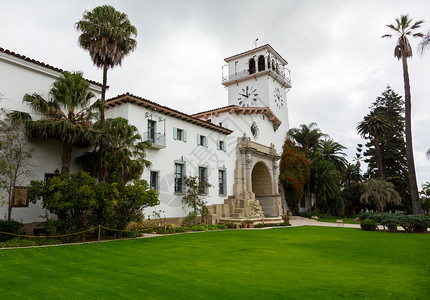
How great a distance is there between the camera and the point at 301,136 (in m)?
44.4

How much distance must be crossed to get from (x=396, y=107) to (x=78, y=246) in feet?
181

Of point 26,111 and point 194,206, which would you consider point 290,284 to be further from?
point 194,206

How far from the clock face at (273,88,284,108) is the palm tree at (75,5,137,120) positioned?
27.3 meters

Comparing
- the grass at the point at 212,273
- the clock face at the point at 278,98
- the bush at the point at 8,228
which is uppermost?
the clock face at the point at 278,98

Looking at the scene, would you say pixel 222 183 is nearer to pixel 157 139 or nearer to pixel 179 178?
pixel 179 178

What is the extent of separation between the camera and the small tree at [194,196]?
2461 cm

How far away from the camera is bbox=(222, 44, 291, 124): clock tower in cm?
4075

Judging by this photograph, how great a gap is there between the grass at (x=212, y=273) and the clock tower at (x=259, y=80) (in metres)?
30.5

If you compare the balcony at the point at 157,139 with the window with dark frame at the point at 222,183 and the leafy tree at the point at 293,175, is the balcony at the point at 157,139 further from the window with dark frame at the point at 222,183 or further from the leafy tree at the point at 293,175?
the leafy tree at the point at 293,175

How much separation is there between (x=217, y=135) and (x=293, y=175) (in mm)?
14035

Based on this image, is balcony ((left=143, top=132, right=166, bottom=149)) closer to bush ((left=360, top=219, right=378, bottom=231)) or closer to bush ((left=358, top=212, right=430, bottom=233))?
bush ((left=360, top=219, right=378, bottom=231))

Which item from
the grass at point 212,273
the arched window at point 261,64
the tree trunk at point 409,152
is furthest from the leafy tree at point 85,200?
the arched window at point 261,64

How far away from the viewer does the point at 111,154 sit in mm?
16891

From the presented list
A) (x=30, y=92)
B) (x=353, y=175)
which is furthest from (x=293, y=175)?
(x=30, y=92)
